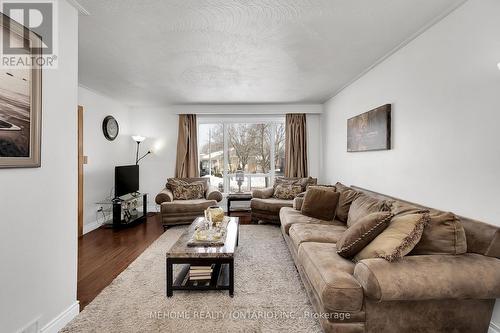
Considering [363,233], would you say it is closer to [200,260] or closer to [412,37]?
[200,260]

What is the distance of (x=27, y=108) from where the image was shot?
1602mm

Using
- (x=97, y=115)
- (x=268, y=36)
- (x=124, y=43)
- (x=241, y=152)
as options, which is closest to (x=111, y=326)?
(x=124, y=43)

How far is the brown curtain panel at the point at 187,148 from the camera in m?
5.84

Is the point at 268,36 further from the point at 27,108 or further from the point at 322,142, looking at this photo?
the point at 322,142

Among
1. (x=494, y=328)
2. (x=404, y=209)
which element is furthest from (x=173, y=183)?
(x=494, y=328)

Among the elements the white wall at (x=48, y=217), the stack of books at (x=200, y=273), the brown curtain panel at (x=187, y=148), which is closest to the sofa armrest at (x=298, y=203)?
the stack of books at (x=200, y=273)

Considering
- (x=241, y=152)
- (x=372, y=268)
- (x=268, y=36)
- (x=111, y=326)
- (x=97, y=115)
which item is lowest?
(x=111, y=326)

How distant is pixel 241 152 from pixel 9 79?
4.86m

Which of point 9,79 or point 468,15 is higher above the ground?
point 468,15

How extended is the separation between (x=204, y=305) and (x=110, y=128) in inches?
165

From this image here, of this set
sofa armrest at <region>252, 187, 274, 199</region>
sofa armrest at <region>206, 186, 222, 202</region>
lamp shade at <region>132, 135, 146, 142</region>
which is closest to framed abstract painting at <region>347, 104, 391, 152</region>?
sofa armrest at <region>252, 187, 274, 199</region>

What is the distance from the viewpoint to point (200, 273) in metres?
2.48

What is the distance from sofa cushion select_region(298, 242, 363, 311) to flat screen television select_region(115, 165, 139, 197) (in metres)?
3.78

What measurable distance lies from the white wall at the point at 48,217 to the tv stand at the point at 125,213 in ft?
8.74
